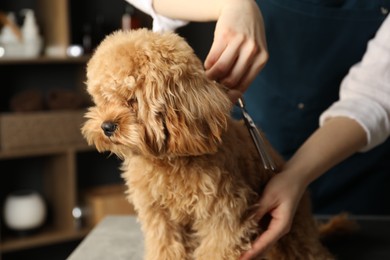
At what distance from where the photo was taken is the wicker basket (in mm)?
2146

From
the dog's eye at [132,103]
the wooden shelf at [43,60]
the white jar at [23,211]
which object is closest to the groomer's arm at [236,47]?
the dog's eye at [132,103]

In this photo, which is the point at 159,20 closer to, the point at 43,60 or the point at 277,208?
the point at 277,208

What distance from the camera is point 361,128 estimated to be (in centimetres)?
95

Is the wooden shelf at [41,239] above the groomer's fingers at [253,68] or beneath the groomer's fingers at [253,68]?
beneath

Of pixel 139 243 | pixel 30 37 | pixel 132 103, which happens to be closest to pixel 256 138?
pixel 132 103

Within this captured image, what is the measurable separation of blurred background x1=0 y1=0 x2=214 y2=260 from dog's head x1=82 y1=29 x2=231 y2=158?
146 centimetres

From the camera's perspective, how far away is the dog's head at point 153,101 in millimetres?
687

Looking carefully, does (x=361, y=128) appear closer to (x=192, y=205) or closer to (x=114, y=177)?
(x=192, y=205)

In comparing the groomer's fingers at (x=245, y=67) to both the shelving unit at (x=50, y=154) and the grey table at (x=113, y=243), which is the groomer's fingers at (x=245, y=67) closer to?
the grey table at (x=113, y=243)

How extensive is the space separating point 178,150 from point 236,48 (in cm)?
19

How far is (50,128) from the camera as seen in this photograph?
2.23 m

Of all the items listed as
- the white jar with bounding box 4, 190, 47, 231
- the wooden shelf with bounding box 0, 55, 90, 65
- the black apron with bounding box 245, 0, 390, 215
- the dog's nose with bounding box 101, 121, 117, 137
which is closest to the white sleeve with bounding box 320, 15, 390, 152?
the black apron with bounding box 245, 0, 390, 215

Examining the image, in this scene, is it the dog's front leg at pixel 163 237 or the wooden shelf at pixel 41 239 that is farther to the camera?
the wooden shelf at pixel 41 239

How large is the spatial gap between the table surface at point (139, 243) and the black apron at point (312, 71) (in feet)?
0.41
